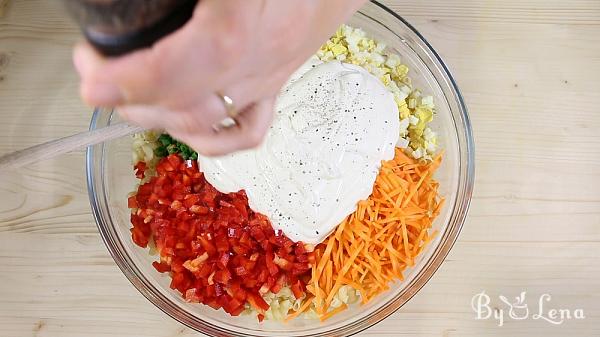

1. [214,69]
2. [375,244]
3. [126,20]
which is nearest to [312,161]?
[375,244]

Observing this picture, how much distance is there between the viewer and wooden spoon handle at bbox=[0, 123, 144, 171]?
109 centimetres

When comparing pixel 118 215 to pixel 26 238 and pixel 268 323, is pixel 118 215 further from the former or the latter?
pixel 268 323

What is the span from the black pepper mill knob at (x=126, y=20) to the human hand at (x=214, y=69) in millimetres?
10

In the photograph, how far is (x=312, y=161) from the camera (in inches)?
46.1

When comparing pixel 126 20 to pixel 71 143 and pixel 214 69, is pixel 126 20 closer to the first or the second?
pixel 214 69

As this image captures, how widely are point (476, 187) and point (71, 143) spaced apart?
2.63 ft

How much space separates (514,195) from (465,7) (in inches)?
16.7

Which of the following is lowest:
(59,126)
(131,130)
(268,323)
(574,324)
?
(59,126)

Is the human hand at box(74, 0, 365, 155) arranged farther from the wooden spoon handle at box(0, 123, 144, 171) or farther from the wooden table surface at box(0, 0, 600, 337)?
the wooden table surface at box(0, 0, 600, 337)

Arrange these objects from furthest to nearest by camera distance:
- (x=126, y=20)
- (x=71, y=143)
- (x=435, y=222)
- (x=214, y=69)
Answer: (x=435, y=222) → (x=71, y=143) → (x=214, y=69) → (x=126, y=20)

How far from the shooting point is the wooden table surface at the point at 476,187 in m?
1.27

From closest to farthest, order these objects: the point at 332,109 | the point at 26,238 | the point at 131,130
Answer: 1. the point at 131,130
2. the point at 332,109
3. the point at 26,238

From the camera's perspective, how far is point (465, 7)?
54.9 inches

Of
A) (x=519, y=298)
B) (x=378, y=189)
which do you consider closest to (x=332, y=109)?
(x=378, y=189)
